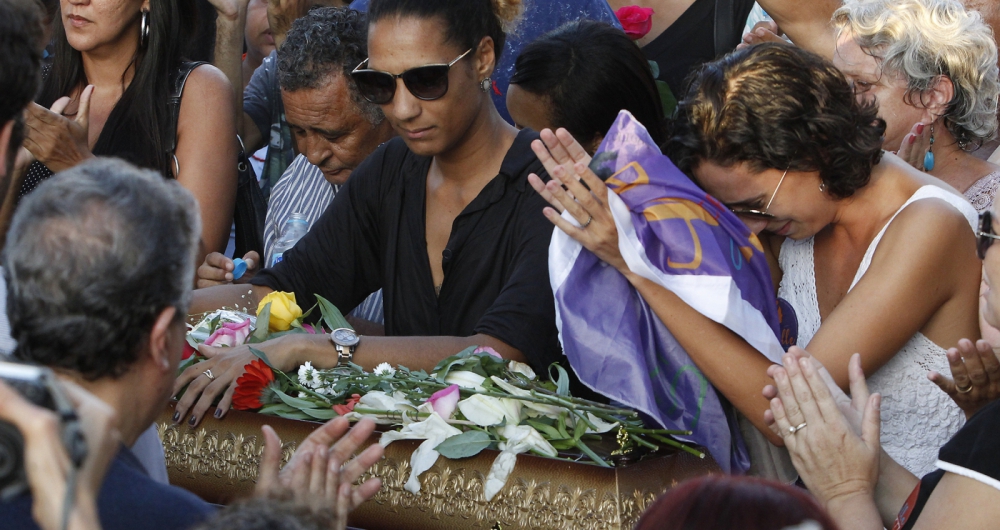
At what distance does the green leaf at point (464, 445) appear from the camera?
230 cm

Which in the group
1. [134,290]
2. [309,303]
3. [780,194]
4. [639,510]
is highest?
[134,290]

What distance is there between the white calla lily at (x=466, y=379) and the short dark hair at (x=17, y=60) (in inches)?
45.5

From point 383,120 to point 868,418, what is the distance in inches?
89.6

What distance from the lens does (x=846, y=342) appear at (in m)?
2.60

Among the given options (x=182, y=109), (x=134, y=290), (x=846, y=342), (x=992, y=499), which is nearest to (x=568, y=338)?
(x=846, y=342)

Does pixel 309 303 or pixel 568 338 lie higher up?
pixel 568 338

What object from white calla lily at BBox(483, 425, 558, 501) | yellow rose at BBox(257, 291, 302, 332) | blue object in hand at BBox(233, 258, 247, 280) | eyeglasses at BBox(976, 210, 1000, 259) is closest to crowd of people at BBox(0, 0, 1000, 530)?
eyeglasses at BBox(976, 210, 1000, 259)

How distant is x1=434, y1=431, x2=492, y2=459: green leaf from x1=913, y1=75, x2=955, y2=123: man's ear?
1757mm

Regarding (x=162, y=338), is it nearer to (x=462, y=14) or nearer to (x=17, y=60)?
(x=17, y=60)

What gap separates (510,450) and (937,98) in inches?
70.0

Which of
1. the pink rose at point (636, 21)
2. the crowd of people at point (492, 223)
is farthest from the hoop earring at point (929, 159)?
the pink rose at point (636, 21)

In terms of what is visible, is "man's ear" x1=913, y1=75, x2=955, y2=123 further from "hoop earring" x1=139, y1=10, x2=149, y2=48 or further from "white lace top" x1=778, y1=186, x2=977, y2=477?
"hoop earring" x1=139, y1=10, x2=149, y2=48

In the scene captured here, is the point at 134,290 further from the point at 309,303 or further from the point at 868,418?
the point at 309,303

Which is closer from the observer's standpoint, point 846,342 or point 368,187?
point 846,342
